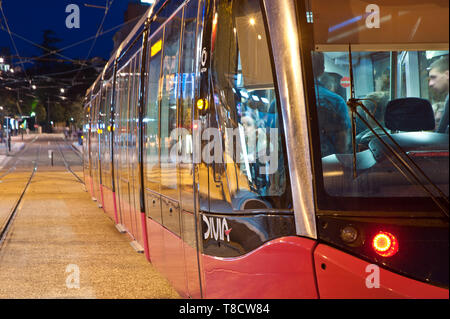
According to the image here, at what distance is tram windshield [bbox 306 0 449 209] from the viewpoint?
8.75 ft

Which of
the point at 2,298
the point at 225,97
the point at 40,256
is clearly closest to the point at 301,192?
the point at 225,97

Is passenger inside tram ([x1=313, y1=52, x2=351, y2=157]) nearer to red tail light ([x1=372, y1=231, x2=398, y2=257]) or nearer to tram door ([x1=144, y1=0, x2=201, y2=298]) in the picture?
red tail light ([x1=372, y1=231, x2=398, y2=257])

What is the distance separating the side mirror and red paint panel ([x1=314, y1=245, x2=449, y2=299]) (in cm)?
70

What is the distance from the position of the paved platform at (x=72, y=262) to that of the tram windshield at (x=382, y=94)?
3440 mm

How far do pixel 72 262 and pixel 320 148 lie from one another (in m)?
5.44

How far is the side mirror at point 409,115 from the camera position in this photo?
2.67 m

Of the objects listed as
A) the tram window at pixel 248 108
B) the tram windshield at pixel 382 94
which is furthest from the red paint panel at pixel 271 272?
the tram windshield at pixel 382 94

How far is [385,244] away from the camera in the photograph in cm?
269

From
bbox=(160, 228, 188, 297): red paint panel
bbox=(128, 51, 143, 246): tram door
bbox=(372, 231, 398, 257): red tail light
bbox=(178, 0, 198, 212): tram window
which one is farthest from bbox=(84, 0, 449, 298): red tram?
bbox=(128, 51, 143, 246): tram door

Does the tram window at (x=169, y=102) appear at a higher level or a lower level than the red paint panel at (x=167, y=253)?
higher

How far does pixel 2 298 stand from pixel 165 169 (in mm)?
2294

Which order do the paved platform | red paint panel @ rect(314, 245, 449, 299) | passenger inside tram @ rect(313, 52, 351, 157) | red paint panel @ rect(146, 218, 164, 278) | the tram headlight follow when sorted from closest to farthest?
red paint panel @ rect(314, 245, 449, 299)
passenger inside tram @ rect(313, 52, 351, 157)
the tram headlight
red paint panel @ rect(146, 218, 164, 278)
the paved platform

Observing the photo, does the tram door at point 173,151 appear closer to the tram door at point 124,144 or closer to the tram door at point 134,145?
the tram door at point 134,145

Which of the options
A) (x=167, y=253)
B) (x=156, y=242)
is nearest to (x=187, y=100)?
(x=167, y=253)
